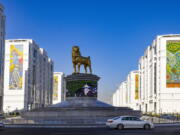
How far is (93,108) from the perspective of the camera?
173 feet

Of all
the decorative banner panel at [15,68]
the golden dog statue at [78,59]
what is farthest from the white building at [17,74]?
the golden dog statue at [78,59]

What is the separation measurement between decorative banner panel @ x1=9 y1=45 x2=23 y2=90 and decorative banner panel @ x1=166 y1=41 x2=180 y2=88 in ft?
215

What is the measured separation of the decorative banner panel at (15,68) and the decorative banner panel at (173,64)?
2583 inches

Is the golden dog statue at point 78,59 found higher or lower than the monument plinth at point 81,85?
higher

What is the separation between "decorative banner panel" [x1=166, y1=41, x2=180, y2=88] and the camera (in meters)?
132

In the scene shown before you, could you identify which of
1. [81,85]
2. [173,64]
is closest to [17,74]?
[173,64]

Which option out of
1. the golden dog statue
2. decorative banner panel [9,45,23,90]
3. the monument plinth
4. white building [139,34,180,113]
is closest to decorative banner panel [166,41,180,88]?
white building [139,34,180,113]

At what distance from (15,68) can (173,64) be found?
7053 cm

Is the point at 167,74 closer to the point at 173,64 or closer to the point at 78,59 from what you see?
the point at 173,64

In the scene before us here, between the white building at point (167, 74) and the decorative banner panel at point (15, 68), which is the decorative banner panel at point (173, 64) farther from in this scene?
the decorative banner panel at point (15, 68)

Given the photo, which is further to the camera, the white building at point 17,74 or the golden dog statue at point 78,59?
the white building at point 17,74

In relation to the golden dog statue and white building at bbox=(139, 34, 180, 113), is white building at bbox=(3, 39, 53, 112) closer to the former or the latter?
white building at bbox=(139, 34, 180, 113)

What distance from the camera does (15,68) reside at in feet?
505

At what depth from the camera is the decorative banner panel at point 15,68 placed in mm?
153000
